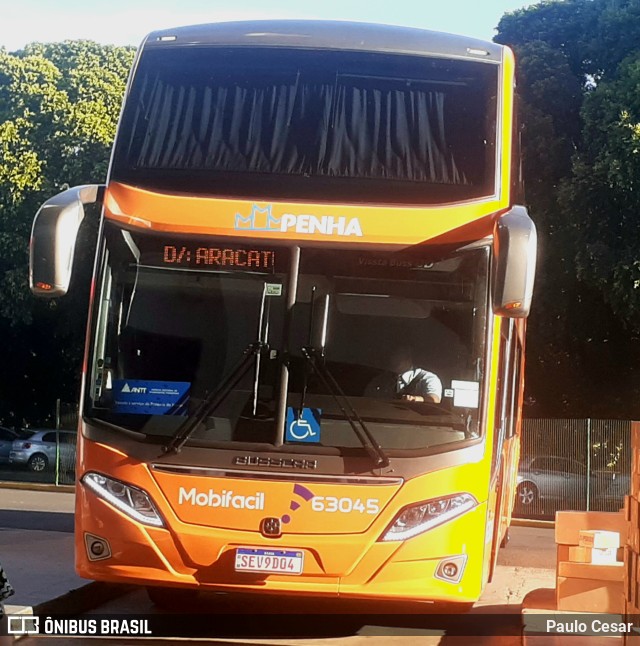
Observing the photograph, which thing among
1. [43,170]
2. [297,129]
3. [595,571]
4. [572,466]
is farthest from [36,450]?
[595,571]

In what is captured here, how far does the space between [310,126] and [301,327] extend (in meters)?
1.71

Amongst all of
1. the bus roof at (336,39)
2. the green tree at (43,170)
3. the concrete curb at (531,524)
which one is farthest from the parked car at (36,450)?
the bus roof at (336,39)

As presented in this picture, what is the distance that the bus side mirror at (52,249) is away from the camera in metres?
8.30

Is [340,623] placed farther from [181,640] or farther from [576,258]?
[576,258]

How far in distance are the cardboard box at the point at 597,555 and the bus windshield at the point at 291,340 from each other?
1924 millimetres

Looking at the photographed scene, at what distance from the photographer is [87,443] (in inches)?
330

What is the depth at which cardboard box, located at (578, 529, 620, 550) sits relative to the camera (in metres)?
Result: 9.41

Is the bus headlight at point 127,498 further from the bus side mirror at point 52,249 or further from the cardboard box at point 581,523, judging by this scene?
the cardboard box at point 581,523

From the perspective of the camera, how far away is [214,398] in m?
8.22

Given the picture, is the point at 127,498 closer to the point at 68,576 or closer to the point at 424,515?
the point at 424,515

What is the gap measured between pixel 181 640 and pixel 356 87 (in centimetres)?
445

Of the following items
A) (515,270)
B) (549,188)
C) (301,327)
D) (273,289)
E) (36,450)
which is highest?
(515,270)

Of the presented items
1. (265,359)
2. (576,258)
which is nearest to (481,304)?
(265,359)

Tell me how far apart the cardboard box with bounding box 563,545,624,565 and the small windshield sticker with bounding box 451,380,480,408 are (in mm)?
1975
